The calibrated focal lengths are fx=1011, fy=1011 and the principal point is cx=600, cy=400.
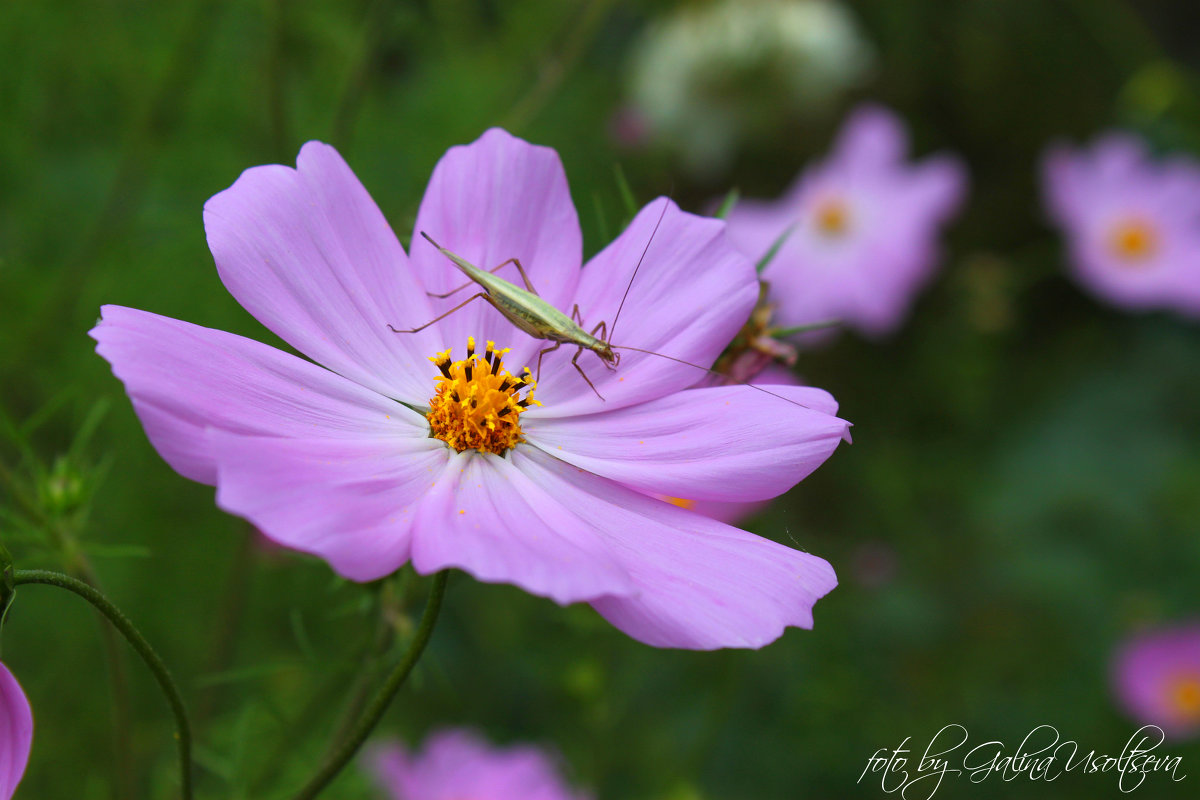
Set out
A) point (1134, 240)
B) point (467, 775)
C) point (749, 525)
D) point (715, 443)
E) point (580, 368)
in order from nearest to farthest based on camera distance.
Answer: point (715, 443) < point (580, 368) < point (749, 525) < point (467, 775) < point (1134, 240)

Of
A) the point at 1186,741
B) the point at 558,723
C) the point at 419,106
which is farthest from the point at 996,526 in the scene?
the point at 419,106

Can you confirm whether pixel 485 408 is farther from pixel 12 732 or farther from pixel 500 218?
pixel 12 732

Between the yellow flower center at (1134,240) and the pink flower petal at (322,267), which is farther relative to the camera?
the yellow flower center at (1134,240)

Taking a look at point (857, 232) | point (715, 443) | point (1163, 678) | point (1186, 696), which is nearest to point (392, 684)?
Result: point (715, 443)

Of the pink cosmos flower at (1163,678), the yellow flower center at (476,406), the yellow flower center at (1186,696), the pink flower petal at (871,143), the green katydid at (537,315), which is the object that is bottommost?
the yellow flower center at (1186,696)

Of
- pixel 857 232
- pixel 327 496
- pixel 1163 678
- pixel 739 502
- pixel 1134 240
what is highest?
pixel 327 496

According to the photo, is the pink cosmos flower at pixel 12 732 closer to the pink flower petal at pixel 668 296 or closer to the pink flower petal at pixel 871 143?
the pink flower petal at pixel 668 296

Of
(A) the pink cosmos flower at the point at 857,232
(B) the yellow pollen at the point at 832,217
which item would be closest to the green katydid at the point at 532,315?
(A) the pink cosmos flower at the point at 857,232
